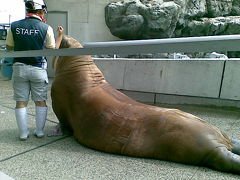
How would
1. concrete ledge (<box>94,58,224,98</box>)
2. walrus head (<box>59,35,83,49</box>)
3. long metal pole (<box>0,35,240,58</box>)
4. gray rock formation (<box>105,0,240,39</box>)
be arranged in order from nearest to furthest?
long metal pole (<box>0,35,240,58</box>) < walrus head (<box>59,35,83,49</box>) < concrete ledge (<box>94,58,224,98</box>) < gray rock formation (<box>105,0,240,39</box>)

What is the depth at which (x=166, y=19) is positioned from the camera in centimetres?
1029

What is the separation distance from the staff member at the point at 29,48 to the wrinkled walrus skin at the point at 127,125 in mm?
221

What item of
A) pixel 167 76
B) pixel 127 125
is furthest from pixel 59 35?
pixel 167 76

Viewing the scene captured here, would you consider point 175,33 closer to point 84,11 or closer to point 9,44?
point 84,11

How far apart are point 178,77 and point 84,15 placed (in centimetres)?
584

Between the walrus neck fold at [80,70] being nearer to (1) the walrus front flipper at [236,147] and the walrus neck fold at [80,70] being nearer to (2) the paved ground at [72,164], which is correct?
(2) the paved ground at [72,164]

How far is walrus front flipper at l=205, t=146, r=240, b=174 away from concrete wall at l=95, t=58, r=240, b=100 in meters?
2.41

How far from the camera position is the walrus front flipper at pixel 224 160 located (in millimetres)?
2154

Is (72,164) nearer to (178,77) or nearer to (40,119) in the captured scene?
(40,119)

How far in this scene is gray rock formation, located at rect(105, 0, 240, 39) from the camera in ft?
31.6

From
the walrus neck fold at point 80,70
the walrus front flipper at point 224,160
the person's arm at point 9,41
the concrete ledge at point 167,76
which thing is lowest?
the walrus front flipper at point 224,160

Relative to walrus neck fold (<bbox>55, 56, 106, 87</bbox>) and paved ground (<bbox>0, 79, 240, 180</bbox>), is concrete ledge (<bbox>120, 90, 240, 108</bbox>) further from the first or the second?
walrus neck fold (<bbox>55, 56, 106, 87</bbox>)

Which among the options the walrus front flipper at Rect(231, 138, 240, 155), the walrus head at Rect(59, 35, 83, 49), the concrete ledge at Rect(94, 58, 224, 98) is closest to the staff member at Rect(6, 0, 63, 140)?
the walrus head at Rect(59, 35, 83, 49)

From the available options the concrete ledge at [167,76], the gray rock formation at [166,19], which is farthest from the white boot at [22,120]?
the gray rock formation at [166,19]
